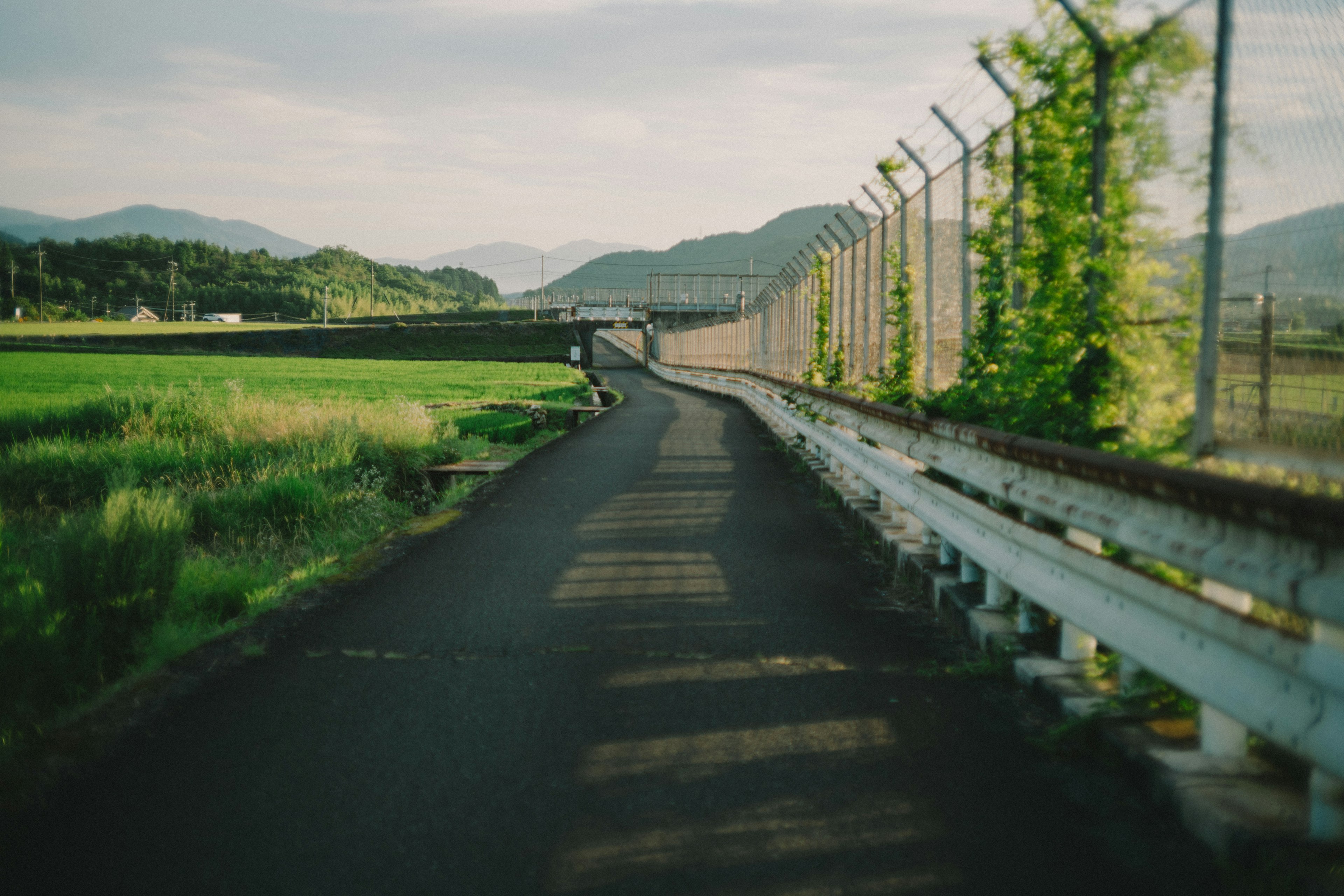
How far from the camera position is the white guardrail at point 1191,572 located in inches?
92.1

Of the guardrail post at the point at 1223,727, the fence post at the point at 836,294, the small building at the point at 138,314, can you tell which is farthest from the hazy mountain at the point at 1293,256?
the small building at the point at 138,314

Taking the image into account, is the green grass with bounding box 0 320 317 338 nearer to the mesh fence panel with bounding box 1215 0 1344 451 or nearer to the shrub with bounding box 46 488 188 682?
the shrub with bounding box 46 488 188 682

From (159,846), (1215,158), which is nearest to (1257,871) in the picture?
(1215,158)

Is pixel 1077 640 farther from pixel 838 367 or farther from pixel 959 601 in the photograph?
pixel 838 367

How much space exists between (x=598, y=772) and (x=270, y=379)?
3893cm

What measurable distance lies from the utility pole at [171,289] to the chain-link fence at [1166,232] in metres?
173

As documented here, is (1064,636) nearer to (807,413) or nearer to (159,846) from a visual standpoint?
(159,846)

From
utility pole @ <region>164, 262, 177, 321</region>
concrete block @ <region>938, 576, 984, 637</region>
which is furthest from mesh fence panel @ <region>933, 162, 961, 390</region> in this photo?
utility pole @ <region>164, 262, 177, 321</region>

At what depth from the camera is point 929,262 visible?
10.7 meters

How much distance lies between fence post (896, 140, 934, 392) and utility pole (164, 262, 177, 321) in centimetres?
16988

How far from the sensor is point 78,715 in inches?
153

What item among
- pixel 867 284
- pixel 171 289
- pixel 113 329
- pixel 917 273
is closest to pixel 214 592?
pixel 917 273

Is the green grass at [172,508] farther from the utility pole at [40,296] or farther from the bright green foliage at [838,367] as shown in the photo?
the utility pole at [40,296]

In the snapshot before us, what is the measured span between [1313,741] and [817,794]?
4.88 feet
